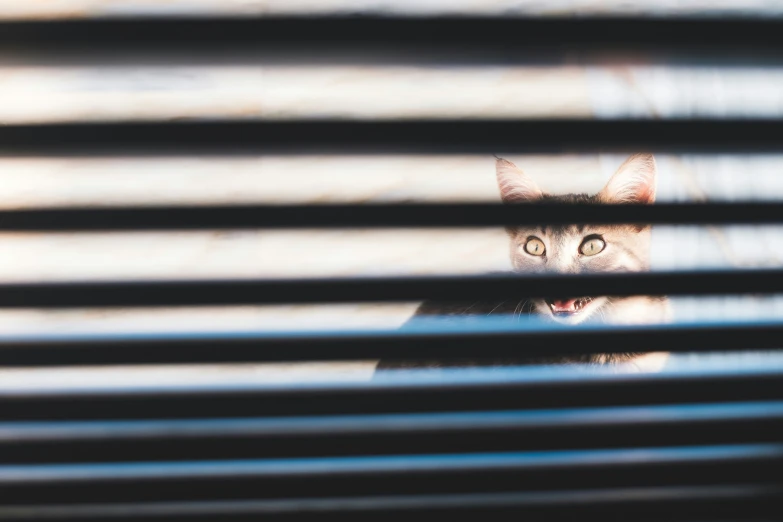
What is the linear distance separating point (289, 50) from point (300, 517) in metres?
1.50

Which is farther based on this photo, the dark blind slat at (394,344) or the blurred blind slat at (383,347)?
the dark blind slat at (394,344)

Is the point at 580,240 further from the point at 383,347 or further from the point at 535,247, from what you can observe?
the point at 383,347

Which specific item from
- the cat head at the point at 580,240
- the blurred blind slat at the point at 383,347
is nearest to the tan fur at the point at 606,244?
the cat head at the point at 580,240

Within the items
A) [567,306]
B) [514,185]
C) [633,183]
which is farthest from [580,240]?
[514,185]

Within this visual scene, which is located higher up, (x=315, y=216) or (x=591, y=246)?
(x=315, y=216)

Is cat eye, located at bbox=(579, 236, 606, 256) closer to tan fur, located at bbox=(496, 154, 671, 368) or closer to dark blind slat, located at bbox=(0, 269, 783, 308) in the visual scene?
tan fur, located at bbox=(496, 154, 671, 368)

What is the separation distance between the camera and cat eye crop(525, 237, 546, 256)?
6.53ft

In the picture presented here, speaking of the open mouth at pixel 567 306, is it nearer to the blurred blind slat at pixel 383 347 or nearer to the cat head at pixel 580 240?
the cat head at pixel 580 240

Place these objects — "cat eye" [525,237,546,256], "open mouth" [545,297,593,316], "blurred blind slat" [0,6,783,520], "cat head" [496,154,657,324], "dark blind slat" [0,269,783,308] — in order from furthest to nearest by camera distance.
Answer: "cat eye" [525,237,546,256] → "open mouth" [545,297,593,316] → "cat head" [496,154,657,324] → "dark blind slat" [0,269,783,308] → "blurred blind slat" [0,6,783,520]

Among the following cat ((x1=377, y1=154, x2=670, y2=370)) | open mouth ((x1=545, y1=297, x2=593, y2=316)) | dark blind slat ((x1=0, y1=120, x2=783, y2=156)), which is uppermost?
dark blind slat ((x1=0, y1=120, x2=783, y2=156))

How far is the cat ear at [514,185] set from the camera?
138cm

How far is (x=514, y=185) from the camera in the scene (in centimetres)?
148

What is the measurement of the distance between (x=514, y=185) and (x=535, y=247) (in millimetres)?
711

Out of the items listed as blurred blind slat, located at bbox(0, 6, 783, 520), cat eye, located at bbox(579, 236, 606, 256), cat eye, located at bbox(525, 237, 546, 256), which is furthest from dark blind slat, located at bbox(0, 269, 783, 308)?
cat eye, located at bbox(579, 236, 606, 256)
